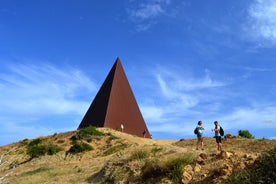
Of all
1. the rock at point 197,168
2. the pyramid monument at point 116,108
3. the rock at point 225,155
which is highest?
the pyramid monument at point 116,108

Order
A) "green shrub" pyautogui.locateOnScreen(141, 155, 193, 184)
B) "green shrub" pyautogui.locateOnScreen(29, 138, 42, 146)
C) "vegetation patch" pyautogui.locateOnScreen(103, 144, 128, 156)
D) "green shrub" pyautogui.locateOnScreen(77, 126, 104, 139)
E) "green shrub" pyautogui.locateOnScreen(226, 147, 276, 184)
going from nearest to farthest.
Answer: "green shrub" pyautogui.locateOnScreen(226, 147, 276, 184) → "green shrub" pyautogui.locateOnScreen(141, 155, 193, 184) → "vegetation patch" pyautogui.locateOnScreen(103, 144, 128, 156) → "green shrub" pyautogui.locateOnScreen(77, 126, 104, 139) → "green shrub" pyautogui.locateOnScreen(29, 138, 42, 146)

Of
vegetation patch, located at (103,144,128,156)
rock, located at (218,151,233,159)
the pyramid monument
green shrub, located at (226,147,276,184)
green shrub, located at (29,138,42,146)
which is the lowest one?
green shrub, located at (226,147,276,184)

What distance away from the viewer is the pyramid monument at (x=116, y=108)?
121 feet

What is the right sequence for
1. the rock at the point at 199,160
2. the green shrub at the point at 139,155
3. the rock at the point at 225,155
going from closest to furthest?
the rock at the point at 225,155, the rock at the point at 199,160, the green shrub at the point at 139,155

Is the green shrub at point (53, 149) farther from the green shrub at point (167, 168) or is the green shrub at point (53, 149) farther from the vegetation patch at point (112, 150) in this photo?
the green shrub at point (167, 168)

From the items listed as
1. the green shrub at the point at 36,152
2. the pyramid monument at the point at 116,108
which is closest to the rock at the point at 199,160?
the green shrub at the point at 36,152

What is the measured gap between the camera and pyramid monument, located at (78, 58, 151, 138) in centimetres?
3691

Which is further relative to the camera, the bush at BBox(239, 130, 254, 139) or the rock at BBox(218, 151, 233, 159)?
the bush at BBox(239, 130, 254, 139)

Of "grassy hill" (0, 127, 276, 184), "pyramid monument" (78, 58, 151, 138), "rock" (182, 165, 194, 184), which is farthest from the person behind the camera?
"pyramid monument" (78, 58, 151, 138)

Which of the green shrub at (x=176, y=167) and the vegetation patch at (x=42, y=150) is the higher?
the vegetation patch at (x=42, y=150)

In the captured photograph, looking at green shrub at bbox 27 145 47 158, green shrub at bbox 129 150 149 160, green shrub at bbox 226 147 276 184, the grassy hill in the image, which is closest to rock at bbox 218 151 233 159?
the grassy hill

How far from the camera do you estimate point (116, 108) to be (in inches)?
1486

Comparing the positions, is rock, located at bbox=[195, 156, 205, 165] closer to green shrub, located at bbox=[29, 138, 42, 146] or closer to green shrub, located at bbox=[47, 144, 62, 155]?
green shrub, located at bbox=[47, 144, 62, 155]

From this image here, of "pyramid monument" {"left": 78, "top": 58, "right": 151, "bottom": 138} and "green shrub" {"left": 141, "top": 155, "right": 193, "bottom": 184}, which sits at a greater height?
"pyramid monument" {"left": 78, "top": 58, "right": 151, "bottom": 138}
